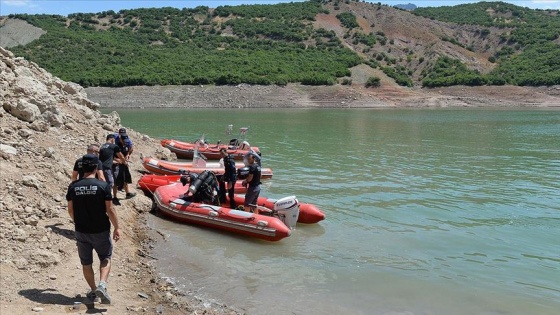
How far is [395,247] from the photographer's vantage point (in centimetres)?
1102

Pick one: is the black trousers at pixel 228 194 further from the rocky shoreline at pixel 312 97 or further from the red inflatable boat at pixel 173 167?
the rocky shoreline at pixel 312 97

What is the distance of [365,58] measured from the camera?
94.9 metres

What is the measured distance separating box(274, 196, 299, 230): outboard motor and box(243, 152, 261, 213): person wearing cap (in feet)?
2.13

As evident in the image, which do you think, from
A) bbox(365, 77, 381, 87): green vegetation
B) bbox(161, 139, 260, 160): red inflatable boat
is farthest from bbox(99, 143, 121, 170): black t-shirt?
bbox(365, 77, 381, 87): green vegetation

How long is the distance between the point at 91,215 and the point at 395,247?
6.42m

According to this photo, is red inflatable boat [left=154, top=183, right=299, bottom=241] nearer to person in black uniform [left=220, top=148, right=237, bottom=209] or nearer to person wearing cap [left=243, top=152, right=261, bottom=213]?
person wearing cap [left=243, top=152, right=261, bottom=213]

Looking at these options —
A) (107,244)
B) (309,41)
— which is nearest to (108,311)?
(107,244)

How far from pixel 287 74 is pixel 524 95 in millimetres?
32596

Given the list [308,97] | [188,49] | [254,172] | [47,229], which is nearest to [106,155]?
[47,229]

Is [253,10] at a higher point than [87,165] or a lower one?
higher

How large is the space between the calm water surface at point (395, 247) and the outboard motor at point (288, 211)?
1.25ft

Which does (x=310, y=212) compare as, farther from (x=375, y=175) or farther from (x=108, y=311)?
(x=375, y=175)

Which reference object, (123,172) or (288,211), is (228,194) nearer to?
(288,211)

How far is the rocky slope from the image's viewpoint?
6.92 m
